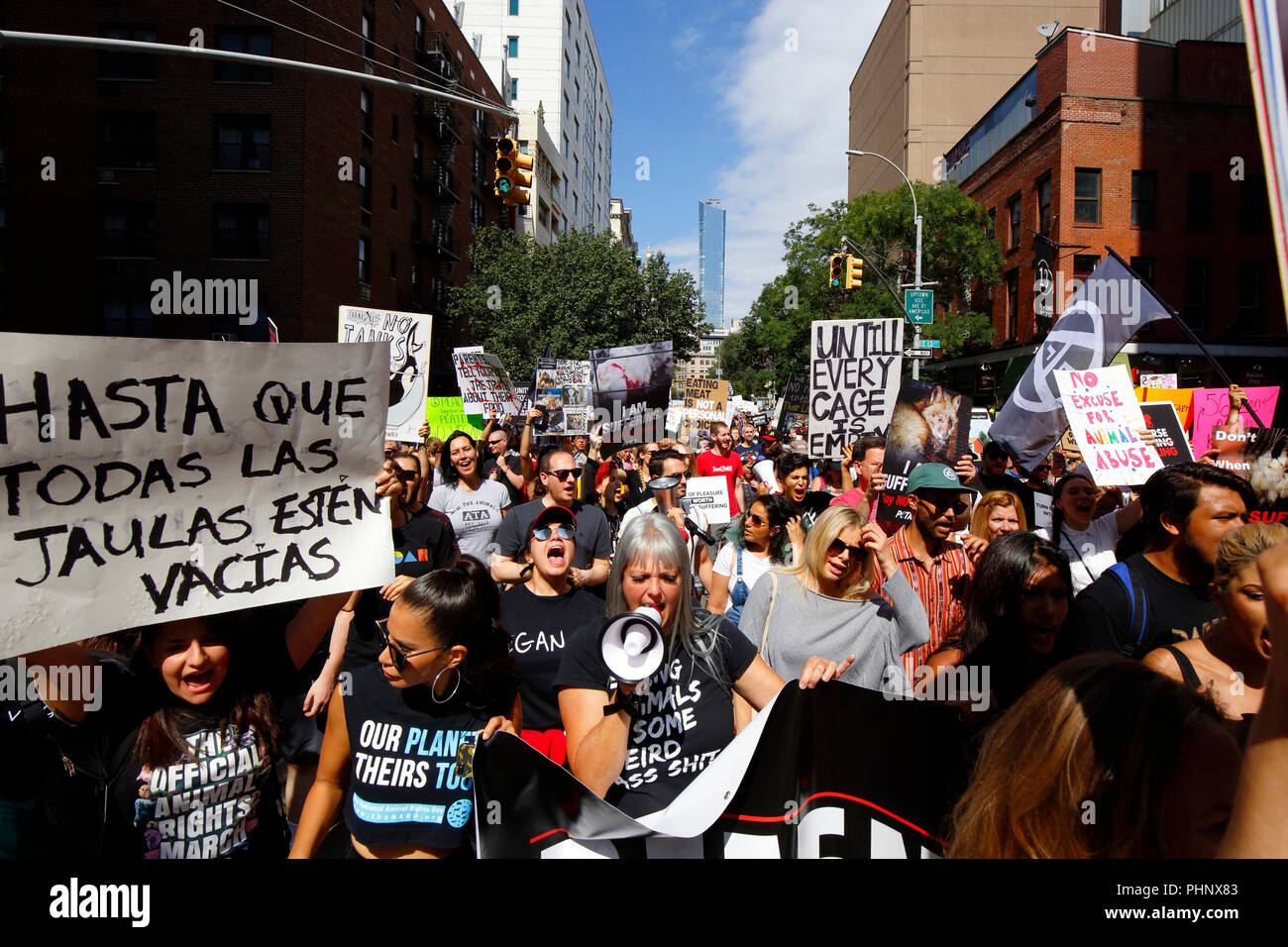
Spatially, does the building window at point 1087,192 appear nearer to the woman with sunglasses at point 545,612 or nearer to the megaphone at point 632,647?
the woman with sunglasses at point 545,612

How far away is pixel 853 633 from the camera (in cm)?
324

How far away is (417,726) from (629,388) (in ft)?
27.7

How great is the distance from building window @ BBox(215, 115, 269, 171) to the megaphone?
29.3m

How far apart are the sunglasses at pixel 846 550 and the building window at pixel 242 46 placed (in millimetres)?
29530

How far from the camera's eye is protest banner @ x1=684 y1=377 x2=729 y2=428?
13359 mm

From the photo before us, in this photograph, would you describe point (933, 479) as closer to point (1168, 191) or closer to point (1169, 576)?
point (1169, 576)

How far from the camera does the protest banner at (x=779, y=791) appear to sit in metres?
2.26

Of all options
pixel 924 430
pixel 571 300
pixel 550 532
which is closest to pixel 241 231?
pixel 571 300

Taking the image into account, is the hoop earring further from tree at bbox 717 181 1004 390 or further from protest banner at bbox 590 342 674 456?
tree at bbox 717 181 1004 390

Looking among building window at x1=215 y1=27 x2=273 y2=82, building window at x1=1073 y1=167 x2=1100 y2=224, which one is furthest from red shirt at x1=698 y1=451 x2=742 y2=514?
building window at x1=1073 y1=167 x2=1100 y2=224

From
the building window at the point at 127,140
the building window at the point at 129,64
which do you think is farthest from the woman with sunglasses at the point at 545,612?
the building window at the point at 129,64

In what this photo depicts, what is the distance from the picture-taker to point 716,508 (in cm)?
642

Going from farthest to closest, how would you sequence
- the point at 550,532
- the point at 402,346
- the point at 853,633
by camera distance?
1. the point at 402,346
2. the point at 550,532
3. the point at 853,633
